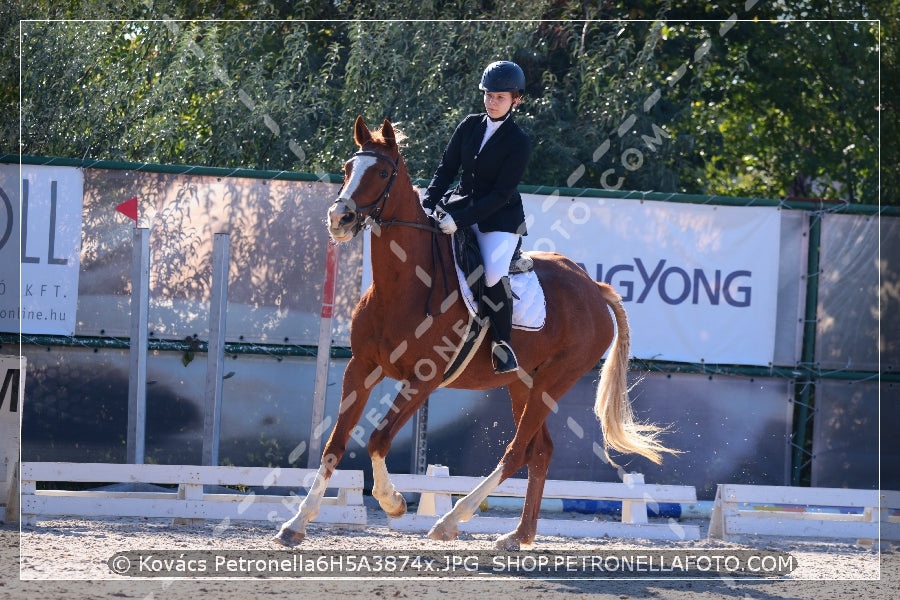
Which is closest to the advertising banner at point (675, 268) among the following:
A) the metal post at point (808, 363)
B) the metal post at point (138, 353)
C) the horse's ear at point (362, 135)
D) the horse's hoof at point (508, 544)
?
the metal post at point (808, 363)

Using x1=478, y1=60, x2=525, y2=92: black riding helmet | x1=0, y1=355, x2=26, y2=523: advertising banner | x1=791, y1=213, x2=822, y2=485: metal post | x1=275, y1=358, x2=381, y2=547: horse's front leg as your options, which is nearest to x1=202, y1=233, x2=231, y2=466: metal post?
x1=0, y1=355, x2=26, y2=523: advertising banner

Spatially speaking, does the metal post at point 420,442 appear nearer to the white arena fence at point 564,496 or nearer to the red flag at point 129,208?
the white arena fence at point 564,496

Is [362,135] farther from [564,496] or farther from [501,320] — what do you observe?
[564,496]

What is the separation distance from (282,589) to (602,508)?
14.7 ft

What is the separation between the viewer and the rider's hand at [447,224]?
5.71m

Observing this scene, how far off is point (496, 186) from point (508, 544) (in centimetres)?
221

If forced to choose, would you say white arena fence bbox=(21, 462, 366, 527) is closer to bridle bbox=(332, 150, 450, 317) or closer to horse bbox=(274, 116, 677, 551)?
horse bbox=(274, 116, 677, 551)

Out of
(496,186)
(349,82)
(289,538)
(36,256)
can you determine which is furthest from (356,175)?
(349,82)

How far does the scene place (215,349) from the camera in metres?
7.27

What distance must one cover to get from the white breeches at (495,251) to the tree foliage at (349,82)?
155 inches

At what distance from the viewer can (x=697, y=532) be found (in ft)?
23.5

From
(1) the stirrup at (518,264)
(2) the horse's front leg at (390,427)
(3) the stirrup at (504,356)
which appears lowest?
(2) the horse's front leg at (390,427)

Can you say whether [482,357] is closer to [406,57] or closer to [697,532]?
[697,532]

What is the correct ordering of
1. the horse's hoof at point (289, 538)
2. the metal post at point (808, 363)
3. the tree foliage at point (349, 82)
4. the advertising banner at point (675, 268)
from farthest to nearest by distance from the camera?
the tree foliage at point (349, 82) < the metal post at point (808, 363) < the advertising banner at point (675, 268) < the horse's hoof at point (289, 538)
